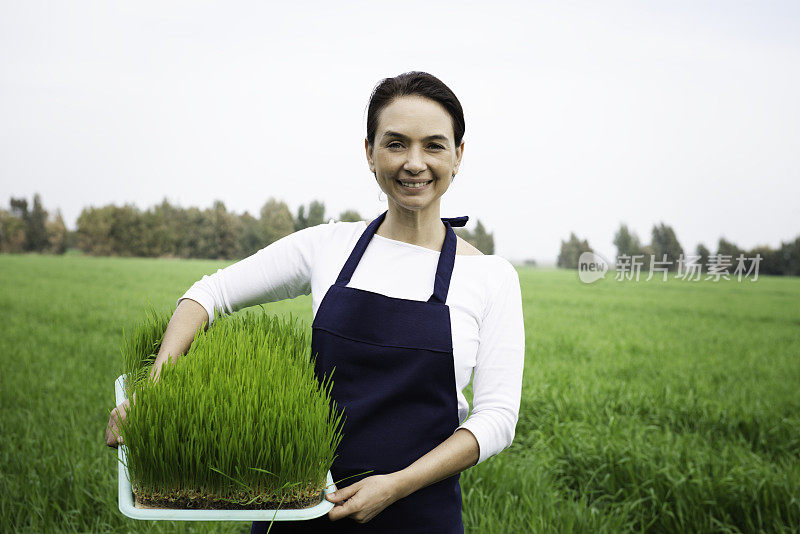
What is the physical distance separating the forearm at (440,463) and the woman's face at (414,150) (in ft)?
2.19

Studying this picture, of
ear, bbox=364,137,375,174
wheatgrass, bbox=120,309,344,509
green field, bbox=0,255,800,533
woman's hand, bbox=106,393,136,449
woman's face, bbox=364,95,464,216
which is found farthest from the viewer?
green field, bbox=0,255,800,533

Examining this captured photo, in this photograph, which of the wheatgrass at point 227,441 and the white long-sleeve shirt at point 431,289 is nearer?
the wheatgrass at point 227,441

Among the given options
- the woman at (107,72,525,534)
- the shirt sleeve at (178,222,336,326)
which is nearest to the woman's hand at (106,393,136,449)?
the woman at (107,72,525,534)

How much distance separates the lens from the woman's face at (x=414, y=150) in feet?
5.55

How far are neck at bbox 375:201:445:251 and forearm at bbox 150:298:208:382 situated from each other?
62cm

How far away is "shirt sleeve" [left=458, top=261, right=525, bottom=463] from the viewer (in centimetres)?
162

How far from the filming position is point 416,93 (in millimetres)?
1728

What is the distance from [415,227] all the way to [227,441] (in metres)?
0.84

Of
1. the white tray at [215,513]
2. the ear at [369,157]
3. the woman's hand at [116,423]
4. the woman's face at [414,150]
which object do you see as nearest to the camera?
the white tray at [215,513]

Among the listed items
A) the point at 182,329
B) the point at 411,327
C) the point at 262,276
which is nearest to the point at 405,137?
the point at 411,327

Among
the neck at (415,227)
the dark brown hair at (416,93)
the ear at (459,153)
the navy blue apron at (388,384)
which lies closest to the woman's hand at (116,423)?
the navy blue apron at (388,384)

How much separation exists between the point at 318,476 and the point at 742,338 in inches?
415

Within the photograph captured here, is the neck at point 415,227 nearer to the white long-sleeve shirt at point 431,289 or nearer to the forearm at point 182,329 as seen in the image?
the white long-sleeve shirt at point 431,289

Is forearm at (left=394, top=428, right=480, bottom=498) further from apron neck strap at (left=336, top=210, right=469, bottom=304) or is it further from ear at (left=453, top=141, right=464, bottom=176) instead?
ear at (left=453, top=141, right=464, bottom=176)
